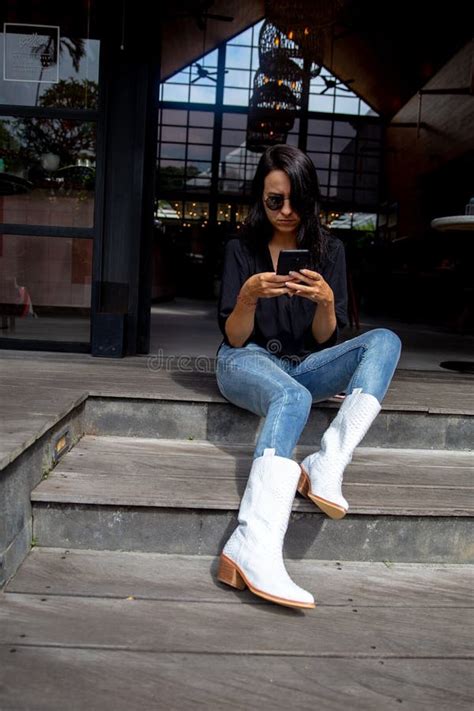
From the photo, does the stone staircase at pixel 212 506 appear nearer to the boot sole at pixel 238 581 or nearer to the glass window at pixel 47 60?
the boot sole at pixel 238 581

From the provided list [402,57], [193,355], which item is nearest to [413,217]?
[402,57]

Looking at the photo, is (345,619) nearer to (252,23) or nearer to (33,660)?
(33,660)

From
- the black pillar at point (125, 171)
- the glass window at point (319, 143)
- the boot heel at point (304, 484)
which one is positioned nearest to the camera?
the boot heel at point (304, 484)

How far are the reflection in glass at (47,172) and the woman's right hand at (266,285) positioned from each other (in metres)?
1.49

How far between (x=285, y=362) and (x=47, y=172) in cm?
169

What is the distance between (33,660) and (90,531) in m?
0.48

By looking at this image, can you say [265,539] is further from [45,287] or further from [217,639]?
[45,287]

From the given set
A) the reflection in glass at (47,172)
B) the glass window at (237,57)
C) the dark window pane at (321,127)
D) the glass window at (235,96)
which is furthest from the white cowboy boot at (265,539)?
the glass window at (237,57)

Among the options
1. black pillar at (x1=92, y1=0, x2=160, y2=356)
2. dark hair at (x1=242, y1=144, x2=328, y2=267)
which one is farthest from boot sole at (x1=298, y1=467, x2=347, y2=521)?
black pillar at (x1=92, y1=0, x2=160, y2=356)

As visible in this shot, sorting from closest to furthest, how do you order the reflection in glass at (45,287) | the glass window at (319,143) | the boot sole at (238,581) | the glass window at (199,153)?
the boot sole at (238,581) < the reflection in glass at (45,287) < the glass window at (199,153) < the glass window at (319,143)

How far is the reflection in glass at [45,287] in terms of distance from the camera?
3.03 meters

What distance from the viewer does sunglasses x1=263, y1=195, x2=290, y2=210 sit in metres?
1.86

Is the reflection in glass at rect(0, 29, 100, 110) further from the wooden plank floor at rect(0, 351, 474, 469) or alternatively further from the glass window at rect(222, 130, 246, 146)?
the glass window at rect(222, 130, 246, 146)

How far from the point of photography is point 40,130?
299 centimetres
